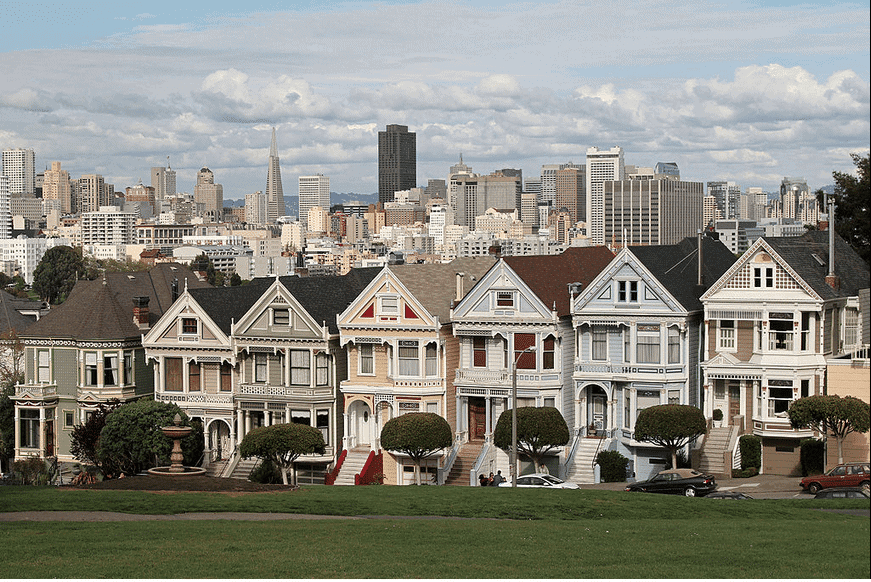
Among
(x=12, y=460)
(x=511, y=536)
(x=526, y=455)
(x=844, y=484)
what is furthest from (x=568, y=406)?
(x=12, y=460)

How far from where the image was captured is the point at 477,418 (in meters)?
57.3

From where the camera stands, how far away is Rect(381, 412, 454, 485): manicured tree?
174 feet

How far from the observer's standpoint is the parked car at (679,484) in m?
46.4

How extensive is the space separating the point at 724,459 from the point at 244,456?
1928 cm

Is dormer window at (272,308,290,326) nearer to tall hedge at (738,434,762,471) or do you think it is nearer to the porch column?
the porch column

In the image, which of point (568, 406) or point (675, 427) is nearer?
point (675, 427)

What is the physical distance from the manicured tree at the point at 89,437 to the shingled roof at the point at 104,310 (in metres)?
4.56

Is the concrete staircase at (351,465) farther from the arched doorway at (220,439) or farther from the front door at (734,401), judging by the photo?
the front door at (734,401)

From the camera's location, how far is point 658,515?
128 feet

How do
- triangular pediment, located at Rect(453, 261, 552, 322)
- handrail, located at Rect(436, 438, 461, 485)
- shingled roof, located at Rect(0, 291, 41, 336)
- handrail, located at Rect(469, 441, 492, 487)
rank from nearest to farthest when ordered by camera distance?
handrail, located at Rect(469, 441, 492, 487) < handrail, located at Rect(436, 438, 461, 485) < triangular pediment, located at Rect(453, 261, 552, 322) < shingled roof, located at Rect(0, 291, 41, 336)

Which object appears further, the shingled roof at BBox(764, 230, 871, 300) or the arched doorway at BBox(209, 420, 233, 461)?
the arched doorway at BBox(209, 420, 233, 461)

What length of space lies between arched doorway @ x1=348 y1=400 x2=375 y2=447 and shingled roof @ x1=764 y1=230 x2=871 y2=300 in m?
18.7

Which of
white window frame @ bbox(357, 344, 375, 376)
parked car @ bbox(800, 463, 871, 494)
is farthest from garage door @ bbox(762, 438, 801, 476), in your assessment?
white window frame @ bbox(357, 344, 375, 376)

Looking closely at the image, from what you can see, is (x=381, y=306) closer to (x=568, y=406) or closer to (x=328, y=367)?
(x=328, y=367)
